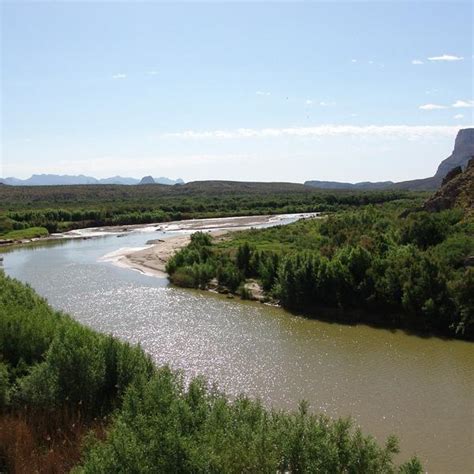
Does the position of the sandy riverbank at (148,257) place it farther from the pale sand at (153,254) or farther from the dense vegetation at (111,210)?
the dense vegetation at (111,210)

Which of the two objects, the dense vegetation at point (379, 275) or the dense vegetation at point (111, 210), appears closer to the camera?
the dense vegetation at point (379, 275)

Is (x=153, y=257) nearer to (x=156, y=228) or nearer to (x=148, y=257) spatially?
(x=148, y=257)

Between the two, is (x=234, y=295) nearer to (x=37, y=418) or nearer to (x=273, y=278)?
(x=273, y=278)

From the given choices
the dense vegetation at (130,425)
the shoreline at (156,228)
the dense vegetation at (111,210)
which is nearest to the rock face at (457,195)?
the dense vegetation at (130,425)

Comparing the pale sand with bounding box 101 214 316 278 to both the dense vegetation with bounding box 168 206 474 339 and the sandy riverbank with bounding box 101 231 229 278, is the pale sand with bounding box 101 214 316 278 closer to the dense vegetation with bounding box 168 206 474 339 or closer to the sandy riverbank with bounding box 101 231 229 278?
the sandy riverbank with bounding box 101 231 229 278

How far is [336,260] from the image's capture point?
29703 mm

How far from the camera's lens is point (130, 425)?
413 inches

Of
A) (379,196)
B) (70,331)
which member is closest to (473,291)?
(70,331)

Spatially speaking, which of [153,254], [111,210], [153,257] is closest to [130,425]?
[153,257]

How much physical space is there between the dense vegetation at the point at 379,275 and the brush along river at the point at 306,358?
141cm

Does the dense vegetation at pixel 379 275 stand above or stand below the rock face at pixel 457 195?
below

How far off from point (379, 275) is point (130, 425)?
68.0 ft

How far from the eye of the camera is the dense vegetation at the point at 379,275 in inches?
1014

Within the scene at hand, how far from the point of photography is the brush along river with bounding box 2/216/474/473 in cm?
1636
